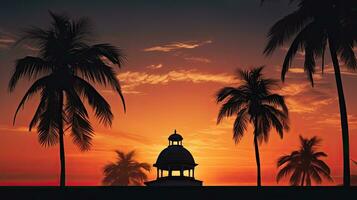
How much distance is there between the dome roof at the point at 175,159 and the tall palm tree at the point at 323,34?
21786mm

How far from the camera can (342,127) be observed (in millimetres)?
30531

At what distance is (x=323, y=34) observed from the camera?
31.3 metres

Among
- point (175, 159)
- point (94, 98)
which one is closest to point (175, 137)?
point (175, 159)

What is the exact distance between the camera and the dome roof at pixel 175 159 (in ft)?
166

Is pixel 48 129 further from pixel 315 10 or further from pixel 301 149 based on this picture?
pixel 301 149

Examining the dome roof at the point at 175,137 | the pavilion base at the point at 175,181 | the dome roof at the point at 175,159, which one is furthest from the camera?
the dome roof at the point at 175,137

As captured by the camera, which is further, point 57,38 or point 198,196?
point 57,38

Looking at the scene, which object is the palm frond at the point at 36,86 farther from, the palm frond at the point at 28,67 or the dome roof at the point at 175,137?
the dome roof at the point at 175,137

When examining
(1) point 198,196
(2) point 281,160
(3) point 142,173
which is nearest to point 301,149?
(2) point 281,160

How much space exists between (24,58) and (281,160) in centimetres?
5099

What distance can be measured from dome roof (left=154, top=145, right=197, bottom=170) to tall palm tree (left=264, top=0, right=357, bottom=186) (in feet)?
71.5

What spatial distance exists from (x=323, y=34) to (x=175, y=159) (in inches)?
911

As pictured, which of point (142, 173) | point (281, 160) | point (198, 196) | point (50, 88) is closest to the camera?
point (198, 196)

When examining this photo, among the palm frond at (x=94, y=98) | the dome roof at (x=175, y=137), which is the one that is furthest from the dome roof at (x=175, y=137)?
the palm frond at (x=94, y=98)
